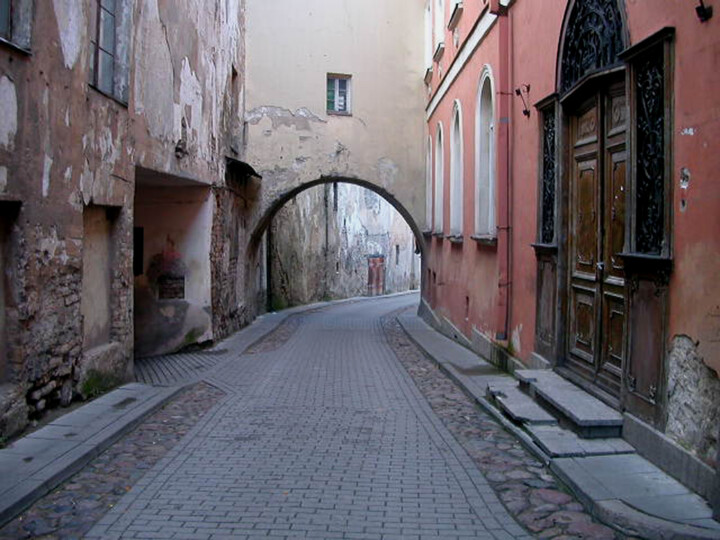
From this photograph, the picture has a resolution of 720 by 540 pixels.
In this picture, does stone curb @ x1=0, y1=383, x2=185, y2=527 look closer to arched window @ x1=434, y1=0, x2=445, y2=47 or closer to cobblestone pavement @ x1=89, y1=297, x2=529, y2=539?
cobblestone pavement @ x1=89, y1=297, x2=529, y2=539

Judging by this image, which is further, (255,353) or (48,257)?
(255,353)

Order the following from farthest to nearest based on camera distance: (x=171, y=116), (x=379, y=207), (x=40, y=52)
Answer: (x=379, y=207), (x=171, y=116), (x=40, y=52)

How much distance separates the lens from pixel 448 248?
1503 cm

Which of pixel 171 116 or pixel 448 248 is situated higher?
pixel 171 116

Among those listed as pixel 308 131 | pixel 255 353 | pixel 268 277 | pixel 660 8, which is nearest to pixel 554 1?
pixel 660 8

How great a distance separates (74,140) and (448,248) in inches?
363

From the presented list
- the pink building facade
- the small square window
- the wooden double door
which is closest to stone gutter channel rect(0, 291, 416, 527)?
the pink building facade

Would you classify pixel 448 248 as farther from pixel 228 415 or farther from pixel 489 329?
pixel 228 415

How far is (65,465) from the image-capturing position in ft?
17.4

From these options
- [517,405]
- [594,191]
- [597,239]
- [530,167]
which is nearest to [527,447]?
[517,405]

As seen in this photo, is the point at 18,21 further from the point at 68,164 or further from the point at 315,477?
the point at 315,477

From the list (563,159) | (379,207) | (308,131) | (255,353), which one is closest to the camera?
(563,159)

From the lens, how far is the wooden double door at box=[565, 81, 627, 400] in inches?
242

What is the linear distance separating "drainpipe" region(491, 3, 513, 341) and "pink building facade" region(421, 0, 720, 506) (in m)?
0.02
